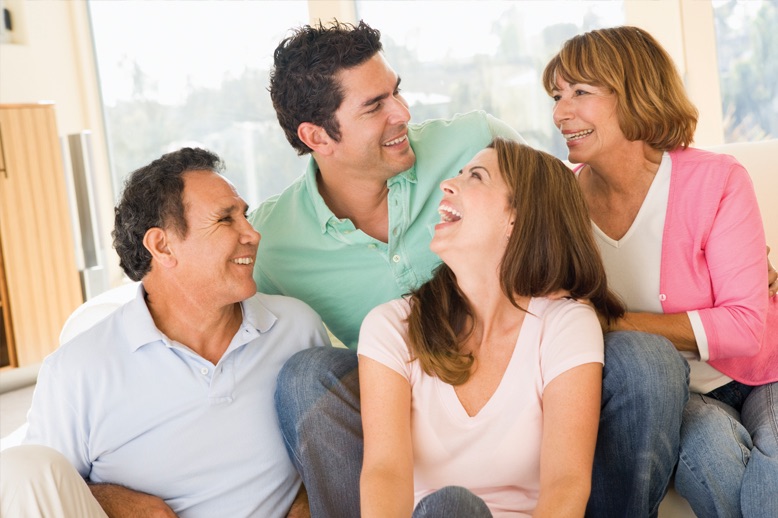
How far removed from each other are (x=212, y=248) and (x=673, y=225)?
3.44ft

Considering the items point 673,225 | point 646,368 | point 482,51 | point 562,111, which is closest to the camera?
point 646,368

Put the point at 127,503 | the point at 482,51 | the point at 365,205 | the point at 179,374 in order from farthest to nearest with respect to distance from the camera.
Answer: the point at 482,51 → the point at 365,205 → the point at 179,374 → the point at 127,503

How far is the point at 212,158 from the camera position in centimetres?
202

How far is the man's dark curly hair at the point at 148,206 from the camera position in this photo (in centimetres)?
191

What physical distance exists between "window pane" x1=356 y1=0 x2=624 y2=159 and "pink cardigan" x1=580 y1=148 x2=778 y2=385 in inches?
98.9

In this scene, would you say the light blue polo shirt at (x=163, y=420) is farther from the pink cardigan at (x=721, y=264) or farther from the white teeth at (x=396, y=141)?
the pink cardigan at (x=721, y=264)

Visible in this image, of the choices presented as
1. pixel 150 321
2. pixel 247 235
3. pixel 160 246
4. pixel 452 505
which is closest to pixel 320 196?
pixel 247 235

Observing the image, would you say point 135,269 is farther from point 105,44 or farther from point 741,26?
point 105,44

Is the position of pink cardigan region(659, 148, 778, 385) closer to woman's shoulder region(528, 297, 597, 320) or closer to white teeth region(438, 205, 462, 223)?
woman's shoulder region(528, 297, 597, 320)

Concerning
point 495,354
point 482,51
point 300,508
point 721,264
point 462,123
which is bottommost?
point 300,508

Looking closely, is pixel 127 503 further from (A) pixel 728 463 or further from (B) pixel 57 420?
(A) pixel 728 463

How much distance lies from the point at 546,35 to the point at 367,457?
3308 millimetres

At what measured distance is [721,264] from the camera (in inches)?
75.3

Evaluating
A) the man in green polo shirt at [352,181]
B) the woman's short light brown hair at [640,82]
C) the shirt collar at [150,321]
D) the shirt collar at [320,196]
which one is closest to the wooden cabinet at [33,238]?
the man in green polo shirt at [352,181]
